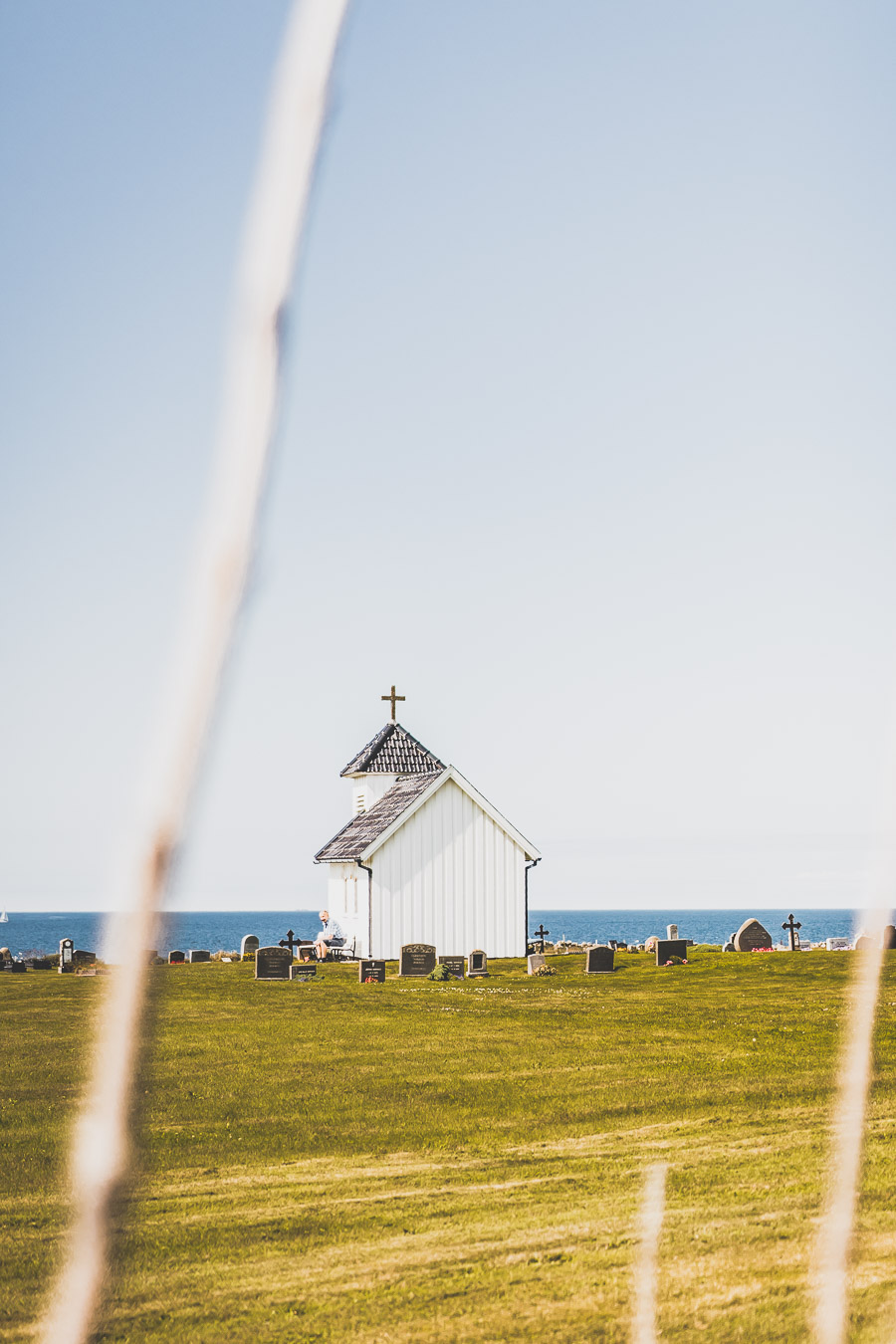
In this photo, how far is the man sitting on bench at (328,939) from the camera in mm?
41344

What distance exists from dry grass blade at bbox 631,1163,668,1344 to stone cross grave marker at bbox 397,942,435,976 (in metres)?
24.7

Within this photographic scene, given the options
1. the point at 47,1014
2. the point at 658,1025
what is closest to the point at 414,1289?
the point at 658,1025

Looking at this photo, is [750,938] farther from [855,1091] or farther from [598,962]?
[855,1091]

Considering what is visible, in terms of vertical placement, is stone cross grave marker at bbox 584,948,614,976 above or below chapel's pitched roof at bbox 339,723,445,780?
below

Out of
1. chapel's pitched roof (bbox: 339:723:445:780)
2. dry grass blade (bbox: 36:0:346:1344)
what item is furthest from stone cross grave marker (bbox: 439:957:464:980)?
dry grass blade (bbox: 36:0:346:1344)

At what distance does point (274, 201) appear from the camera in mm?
1390

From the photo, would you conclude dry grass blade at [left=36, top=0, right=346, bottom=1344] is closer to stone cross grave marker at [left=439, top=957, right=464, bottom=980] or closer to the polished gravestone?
stone cross grave marker at [left=439, top=957, right=464, bottom=980]

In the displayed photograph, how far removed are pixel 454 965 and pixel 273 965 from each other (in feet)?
17.3

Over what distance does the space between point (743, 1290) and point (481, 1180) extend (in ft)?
10.1

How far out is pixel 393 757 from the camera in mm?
47562

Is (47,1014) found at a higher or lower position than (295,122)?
lower


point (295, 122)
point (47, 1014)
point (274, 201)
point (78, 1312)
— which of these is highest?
point (295, 122)

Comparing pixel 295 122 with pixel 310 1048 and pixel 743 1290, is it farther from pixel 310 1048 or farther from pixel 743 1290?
pixel 310 1048

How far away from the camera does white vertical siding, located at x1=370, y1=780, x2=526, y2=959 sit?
1565 inches
